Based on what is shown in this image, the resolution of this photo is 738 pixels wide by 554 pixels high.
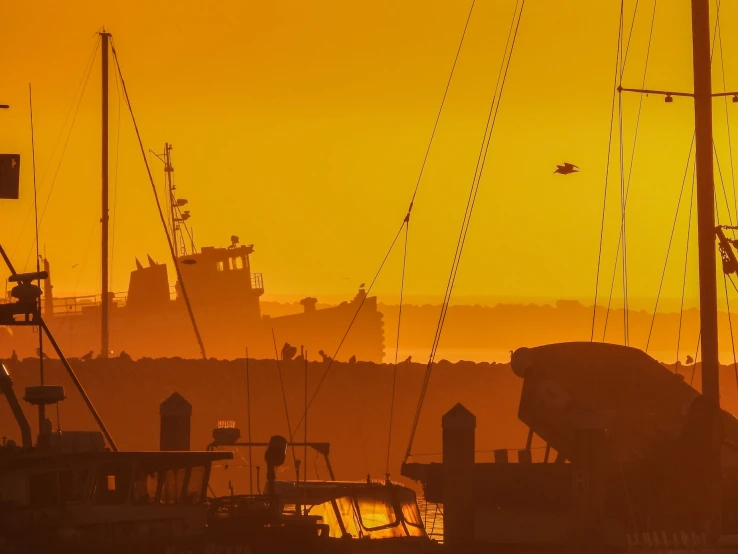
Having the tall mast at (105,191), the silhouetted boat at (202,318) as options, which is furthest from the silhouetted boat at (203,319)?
the tall mast at (105,191)

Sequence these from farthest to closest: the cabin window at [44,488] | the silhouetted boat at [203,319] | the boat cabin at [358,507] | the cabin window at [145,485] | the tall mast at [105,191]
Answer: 1. the silhouetted boat at [203,319]
2. the tall mast at [105,191]
3. the boat cabin at [358,507]
4. the cabin window at [145,485]
5. the cabin window at [44,488]

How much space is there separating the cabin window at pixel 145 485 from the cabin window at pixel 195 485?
73 cm

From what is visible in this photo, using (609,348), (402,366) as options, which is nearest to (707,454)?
(609,348)

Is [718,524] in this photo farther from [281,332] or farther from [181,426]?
[281,332]

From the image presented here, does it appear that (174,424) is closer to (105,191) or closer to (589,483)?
(589,483)

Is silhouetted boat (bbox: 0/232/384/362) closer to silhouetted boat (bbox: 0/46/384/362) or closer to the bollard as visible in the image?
silhouetted boat (bbox: 0/46/384/362)

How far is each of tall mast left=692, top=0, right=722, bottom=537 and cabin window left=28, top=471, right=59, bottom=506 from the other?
12.4m

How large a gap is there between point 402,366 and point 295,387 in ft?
23.2

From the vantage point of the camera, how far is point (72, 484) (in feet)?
88.5

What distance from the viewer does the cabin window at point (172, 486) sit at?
2800cm

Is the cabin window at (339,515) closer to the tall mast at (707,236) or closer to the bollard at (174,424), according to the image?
the bollard at (174,424)

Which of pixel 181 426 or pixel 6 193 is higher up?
pixel 6 193

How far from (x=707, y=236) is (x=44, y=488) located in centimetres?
1465

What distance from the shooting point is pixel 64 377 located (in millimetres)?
79062
